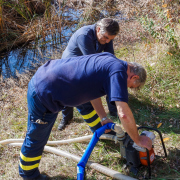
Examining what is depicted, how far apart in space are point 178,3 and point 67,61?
14.9 feet

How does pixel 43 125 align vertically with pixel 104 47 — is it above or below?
below

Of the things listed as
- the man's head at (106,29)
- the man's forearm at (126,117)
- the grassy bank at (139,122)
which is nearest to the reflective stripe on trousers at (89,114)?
the grassy bank at (139,122)

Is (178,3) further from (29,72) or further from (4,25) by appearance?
(4,25)

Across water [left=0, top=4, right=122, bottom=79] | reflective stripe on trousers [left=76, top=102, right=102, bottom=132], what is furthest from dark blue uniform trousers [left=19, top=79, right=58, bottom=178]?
water [left=0, top=4, right=122, bottom=79]

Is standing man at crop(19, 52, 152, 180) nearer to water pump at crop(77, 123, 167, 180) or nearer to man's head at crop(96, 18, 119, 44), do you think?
water pump at crop(77, 123, 167, 180)

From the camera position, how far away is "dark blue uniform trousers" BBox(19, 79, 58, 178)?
90.1 inches

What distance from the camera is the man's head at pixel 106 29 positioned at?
2.86 m

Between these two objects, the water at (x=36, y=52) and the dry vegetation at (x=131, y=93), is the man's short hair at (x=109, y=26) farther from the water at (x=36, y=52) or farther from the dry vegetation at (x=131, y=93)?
the water at (x=36, y=52)

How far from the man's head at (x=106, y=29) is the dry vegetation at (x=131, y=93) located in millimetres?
1557

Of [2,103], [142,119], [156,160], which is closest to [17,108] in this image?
[2,103]

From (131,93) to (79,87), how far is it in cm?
238

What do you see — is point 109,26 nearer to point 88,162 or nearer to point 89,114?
point 89,114

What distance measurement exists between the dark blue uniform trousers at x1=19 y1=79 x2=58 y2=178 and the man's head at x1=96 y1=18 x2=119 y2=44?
1.23 m

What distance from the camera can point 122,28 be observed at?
21.6 ft
